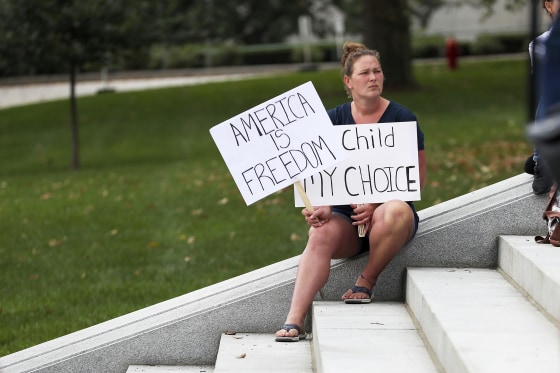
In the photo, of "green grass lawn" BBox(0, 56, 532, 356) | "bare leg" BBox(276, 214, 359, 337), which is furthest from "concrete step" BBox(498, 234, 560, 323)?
"green grass lawn" BBox(0, 56, 532, 356)

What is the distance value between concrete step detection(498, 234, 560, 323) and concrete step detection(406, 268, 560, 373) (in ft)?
0.18

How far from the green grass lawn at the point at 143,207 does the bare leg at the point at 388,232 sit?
7.77 feet

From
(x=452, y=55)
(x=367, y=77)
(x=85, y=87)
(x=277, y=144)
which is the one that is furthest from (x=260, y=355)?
(x=85, y=87)

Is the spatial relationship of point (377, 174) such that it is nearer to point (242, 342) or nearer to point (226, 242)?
point (242, 342)

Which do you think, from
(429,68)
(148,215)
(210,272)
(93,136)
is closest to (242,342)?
(210,272)

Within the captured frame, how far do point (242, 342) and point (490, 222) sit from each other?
4.95ft

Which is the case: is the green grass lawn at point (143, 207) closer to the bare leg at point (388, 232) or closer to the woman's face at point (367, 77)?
the bare leg at point (388, 232)

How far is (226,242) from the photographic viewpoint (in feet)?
32.6

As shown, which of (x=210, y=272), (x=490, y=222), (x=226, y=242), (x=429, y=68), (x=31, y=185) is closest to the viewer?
(x=490, y=222)

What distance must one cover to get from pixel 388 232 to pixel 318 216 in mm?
376

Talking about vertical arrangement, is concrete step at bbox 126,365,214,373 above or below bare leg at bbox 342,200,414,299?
below

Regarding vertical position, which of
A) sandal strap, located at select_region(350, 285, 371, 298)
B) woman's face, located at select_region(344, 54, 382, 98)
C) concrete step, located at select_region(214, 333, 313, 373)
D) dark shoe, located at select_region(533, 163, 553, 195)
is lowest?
concrete step, located at select_region(214, 333, 313, 373)

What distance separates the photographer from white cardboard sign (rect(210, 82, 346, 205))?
582 centimetres

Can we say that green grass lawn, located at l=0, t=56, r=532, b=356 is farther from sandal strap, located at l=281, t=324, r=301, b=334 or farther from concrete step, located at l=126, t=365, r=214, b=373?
sandal strap, located at l=281, t=324, r=301, b=334
